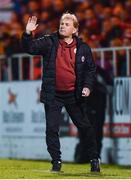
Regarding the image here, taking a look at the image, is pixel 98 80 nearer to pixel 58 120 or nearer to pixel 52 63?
pixel 58 120

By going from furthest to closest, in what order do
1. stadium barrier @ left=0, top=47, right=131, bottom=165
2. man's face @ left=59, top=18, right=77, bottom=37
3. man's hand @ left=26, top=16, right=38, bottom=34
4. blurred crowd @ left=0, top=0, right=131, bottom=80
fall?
1. blurred crowd @ left=0, top=0, right=131, bottom=80
2. stadium barrier @ left=0, top=47, right=131, bottom=165
3. man's face @ left=59, top=18, right=77, bottom=37
4. man's hand @ left=26, top=16, right=38, bottom=34

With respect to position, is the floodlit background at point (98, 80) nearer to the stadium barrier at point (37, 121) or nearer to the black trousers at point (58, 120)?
the stadium barrier at point (37, 121)

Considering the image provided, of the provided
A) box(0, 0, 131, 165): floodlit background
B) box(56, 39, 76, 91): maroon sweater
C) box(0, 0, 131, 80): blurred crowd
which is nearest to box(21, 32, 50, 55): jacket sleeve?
box(56, 39, 76, 91): maroon sweater

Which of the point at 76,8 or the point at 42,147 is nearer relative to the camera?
the point at 42,147

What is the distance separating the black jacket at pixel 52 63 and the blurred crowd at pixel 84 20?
4442mm

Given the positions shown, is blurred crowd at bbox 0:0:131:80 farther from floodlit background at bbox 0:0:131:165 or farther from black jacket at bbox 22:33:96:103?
black jacket at bbox 22:33:96:103

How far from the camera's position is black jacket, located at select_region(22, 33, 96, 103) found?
1093 cm

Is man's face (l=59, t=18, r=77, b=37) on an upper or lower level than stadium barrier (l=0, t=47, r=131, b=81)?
upper

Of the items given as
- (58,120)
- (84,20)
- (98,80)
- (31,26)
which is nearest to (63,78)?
(58,120)

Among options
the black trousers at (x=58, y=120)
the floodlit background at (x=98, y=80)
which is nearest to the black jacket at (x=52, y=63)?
the black trousers at (x=58, y=120)

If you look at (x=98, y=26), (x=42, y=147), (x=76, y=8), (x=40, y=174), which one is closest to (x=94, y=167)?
(x=40, y=174)

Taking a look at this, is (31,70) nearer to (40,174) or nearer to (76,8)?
(76,8)

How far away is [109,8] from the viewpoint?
1775cm

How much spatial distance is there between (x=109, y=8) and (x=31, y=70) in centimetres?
221
